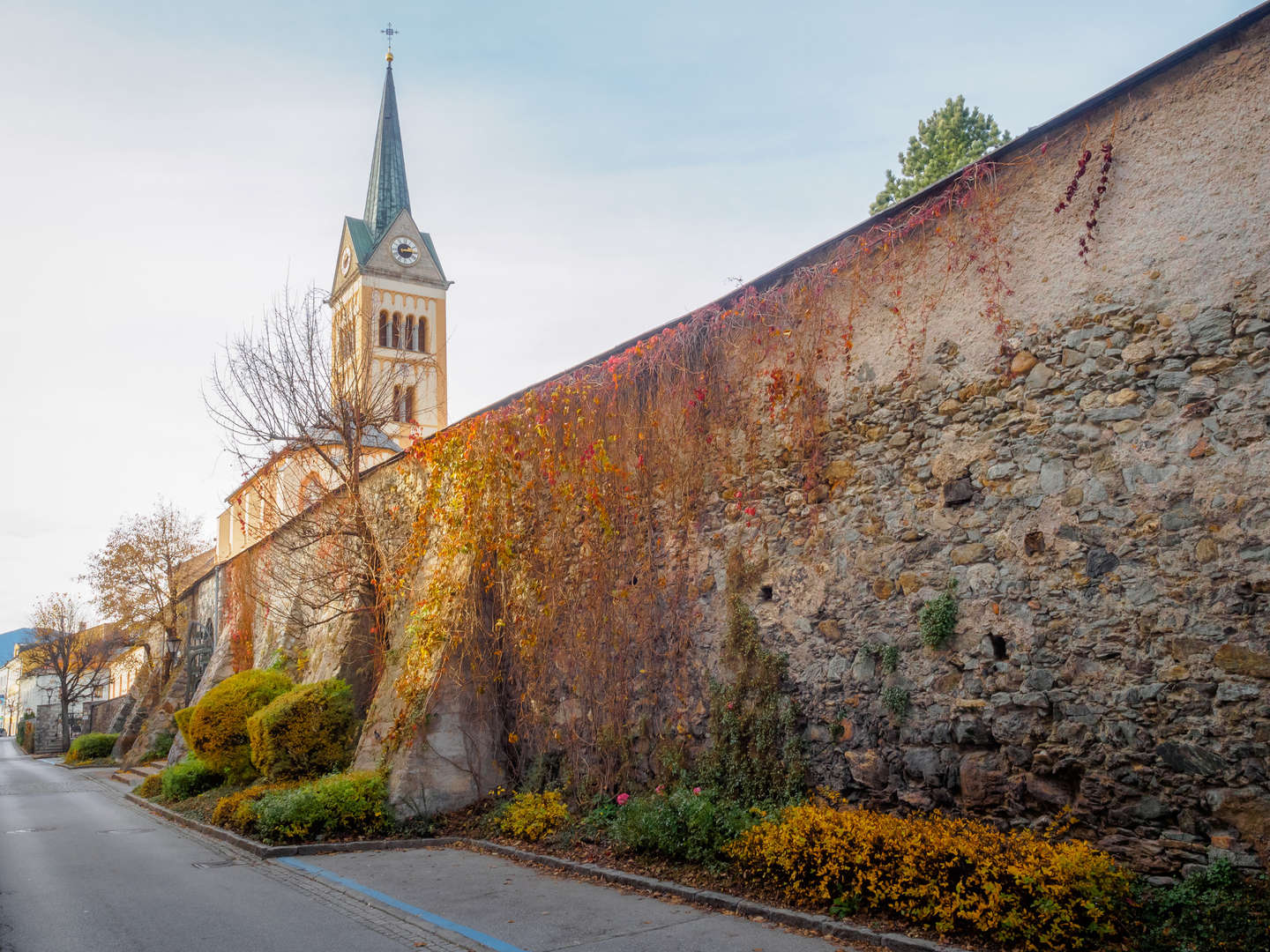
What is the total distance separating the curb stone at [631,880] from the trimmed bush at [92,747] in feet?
79.4

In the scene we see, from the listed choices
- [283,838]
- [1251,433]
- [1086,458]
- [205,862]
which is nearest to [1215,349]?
[1251,433]

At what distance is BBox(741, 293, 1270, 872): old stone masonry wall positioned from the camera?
206 inches

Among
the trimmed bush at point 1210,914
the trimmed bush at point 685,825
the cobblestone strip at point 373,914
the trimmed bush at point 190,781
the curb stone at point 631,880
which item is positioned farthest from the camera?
the trimmed bush at point 190,781

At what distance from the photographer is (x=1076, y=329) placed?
240 inches

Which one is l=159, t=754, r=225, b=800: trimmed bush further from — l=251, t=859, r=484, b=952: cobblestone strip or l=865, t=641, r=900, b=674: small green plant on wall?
l=865, t=641, r=900, b=674: small green plant on wall

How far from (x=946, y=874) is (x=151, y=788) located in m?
16.1

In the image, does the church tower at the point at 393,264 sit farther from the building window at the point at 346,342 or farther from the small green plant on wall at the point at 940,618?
the small green plant on wall at the point at 940,618

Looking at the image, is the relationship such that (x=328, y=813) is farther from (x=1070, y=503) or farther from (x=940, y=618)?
(x=1070, y=503)

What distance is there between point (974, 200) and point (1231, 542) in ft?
10.1

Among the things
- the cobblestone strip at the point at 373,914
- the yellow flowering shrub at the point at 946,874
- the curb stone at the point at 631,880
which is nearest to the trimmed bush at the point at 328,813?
the curb stone at the point at 631,880

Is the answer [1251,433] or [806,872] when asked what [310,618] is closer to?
[806,872]

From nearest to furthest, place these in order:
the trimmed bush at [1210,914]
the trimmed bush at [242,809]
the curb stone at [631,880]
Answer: the trimmed bush at [1210,914]
the curb stone at [631,880]
the trimmed bush at [242,809]

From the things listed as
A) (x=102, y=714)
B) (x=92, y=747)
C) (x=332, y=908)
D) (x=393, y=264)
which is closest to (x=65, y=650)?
(x=102, y=714)

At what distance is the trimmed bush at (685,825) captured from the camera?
7090 millimetres
